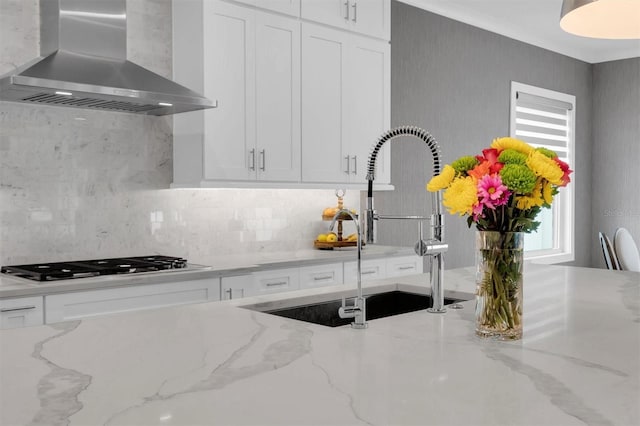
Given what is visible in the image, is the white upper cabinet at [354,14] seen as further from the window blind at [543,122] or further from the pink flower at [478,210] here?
the pink flower at [478,210]

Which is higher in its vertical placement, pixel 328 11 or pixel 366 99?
pixel 328 11

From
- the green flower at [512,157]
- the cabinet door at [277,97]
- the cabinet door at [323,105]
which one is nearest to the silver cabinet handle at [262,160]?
the cabinet door at [277,97]

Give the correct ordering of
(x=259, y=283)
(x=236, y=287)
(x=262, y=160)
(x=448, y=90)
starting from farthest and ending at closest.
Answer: (x=448, y=90) < (x=262, y=160) < (x=259, y=283) < (x=236, y=287)

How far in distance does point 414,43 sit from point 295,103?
5.31 feet

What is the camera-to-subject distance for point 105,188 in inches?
141

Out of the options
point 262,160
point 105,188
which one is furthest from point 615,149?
point 105,188

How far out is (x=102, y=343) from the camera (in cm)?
151

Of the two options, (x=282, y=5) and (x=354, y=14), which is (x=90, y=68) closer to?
(x=282, y=5)

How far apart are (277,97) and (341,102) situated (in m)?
0.55

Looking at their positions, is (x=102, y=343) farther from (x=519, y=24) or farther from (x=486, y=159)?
(x=519, y=24)

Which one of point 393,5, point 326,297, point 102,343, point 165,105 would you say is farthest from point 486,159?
point 393,5

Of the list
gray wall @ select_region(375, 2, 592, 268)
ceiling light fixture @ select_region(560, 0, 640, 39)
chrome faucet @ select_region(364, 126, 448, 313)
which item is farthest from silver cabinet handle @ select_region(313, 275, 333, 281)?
ceiling light fixture @ select_region(560, 0, 640, 39)

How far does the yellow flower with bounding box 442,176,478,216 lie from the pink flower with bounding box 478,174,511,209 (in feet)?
0.07

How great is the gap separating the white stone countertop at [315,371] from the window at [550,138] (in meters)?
4.86
